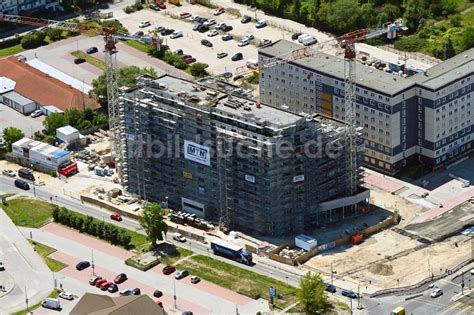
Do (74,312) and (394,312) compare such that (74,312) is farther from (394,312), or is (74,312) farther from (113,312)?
(394,312)

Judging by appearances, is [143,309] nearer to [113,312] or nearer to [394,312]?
[113,312]

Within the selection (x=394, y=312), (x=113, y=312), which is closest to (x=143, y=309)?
(x=113, y=312)

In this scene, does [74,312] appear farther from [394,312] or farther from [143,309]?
[394,312]
